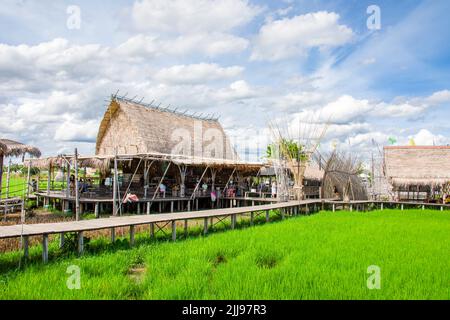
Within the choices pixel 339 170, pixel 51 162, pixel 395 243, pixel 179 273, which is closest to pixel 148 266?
pixel 179 273

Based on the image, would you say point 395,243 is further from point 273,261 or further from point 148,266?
point 148,266

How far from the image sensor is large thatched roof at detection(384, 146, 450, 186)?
17.5 meters

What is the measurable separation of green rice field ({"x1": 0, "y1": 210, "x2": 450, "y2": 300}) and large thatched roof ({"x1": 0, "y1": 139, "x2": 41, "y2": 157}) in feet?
20.3

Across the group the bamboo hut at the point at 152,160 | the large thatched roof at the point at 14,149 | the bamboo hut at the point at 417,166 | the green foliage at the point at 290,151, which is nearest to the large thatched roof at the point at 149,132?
the bamboo hut at the point at 152,160

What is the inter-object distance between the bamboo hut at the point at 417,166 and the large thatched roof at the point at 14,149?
15.5 meters

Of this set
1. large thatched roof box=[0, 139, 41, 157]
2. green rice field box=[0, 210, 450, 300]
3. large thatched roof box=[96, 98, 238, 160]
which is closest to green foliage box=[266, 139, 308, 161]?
large thatched roof box=[96, 98, 238, 160]

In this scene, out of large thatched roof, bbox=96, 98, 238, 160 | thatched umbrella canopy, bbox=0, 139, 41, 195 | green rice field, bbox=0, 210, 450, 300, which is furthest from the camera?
large thatched roof, bbox=96, 98, 238, 160

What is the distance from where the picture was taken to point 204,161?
14305 millimetres

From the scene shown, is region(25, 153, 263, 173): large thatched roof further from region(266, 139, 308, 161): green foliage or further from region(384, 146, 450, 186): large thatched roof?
region(384, 146, 450, 186): large thatched roof

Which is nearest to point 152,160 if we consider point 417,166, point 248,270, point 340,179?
point 340,179

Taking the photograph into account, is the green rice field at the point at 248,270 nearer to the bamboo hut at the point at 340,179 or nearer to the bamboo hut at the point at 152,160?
the bamboo hut at the point at 152,160

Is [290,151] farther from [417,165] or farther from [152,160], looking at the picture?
[417,165]

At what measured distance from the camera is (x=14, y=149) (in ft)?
38.1
